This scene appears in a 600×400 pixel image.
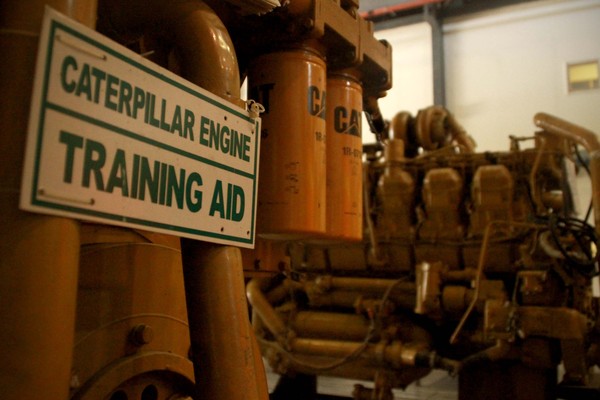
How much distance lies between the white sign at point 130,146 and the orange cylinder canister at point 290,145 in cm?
34

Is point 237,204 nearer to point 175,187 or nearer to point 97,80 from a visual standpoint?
point 175,187

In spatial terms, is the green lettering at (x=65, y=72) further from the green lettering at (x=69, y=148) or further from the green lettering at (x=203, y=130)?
the green lettering at (x=203, y=130)

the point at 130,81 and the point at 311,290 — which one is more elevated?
the point at 130,81

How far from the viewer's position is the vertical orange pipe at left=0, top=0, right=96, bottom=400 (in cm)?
87

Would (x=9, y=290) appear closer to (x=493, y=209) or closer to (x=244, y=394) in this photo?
(x=244, y=394)

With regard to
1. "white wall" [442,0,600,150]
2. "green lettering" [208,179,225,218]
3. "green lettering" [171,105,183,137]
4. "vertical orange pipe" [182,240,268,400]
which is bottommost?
"vertical orange pipe" [182,240,268,400]

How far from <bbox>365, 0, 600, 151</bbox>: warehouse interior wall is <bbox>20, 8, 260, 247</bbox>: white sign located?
28.0 ft

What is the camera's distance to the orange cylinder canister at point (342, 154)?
200cm

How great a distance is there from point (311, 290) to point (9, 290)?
13.6 ft

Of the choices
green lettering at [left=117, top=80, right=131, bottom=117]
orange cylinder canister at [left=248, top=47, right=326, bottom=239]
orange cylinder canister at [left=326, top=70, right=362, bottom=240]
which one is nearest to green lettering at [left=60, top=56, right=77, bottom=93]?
green lettering at [left=117, top=80, right=131, bottom=117]

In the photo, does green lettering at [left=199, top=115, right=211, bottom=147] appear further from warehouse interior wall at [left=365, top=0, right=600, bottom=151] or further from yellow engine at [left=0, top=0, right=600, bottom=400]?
warehouse interior wall at [left=365, top=0, right=600, bottom=151]

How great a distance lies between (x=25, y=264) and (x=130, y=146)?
0.28 meters

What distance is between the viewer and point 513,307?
157 inches

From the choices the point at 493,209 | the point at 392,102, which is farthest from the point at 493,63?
the point at 493,209
